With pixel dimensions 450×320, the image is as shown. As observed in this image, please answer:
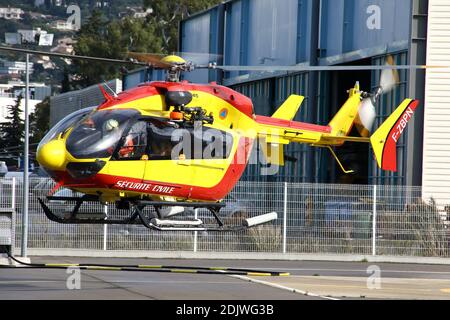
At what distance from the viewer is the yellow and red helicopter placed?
61.1ft

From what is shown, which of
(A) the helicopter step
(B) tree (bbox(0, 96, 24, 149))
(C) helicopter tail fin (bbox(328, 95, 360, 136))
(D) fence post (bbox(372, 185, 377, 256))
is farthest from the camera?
(B) tree (bbox(0, 96, 24, 149))

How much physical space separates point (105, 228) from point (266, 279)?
7.93 meters

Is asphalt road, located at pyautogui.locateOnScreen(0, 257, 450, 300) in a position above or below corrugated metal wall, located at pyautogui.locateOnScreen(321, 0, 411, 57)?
below

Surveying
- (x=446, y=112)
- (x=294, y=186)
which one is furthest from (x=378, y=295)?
(x=446, y=112)

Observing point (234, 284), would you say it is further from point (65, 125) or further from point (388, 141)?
point (65, 125)

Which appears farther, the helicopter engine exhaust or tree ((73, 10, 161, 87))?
tree ((73, 10, 161, 87))

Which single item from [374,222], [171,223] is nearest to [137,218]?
[171,223]

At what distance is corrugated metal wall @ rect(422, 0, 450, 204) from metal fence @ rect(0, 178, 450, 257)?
4.07 metres

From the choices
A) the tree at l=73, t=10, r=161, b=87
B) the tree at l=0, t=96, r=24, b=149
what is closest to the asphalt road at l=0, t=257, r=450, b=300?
the tree at l=0, t=96, r=24, b=149

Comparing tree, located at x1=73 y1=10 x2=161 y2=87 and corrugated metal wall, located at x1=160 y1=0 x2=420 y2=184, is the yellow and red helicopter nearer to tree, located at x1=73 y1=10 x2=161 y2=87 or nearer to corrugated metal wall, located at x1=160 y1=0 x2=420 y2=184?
corrugated metal wall, located at x1=160 y1=0 x2=420 y2=184

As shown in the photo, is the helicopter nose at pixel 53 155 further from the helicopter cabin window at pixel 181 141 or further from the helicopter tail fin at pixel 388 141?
the helicopter tail fin at pixel 388 141

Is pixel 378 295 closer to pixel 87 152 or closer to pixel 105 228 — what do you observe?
pixel 87 152

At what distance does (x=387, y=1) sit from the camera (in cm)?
3666

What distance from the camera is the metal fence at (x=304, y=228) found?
2978 centimetres
